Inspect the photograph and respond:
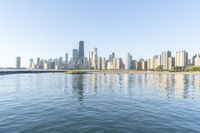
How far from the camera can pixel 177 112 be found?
1012 inches

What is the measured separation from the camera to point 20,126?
731 inches

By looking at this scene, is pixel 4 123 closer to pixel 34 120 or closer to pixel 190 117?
pixel 34 120

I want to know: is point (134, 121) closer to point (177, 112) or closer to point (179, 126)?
point (179, 126)

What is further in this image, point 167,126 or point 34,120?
point 34,120

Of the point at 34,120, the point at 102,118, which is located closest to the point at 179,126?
the point at 102,118

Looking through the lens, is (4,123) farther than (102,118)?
No

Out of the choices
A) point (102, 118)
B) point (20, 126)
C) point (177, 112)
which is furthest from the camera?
point (177, 112)

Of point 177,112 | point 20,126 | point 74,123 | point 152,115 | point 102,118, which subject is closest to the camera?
point 20,126

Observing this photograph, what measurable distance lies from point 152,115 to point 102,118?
731 centimetres

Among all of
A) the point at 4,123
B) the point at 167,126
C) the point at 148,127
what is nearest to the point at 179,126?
the point at 167,126

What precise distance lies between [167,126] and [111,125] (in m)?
6.34

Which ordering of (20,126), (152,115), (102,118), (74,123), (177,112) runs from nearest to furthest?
(20,126)
(74,123)
(102,118)
(152,115)
(177,112)

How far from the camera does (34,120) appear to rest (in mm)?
21000

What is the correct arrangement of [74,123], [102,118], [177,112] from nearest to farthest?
[74,123], [102,118], [177,112]
